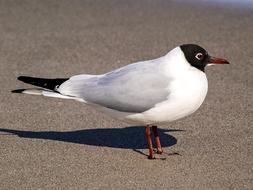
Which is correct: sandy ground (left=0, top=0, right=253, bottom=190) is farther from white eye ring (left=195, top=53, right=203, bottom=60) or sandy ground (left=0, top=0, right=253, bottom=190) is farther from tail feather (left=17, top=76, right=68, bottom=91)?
white eye ring (left=195, top=53, right=203, bottom=60)

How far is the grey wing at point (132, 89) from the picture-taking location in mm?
4750

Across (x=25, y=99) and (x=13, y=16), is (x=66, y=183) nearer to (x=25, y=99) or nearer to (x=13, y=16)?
(x=25, y=99)

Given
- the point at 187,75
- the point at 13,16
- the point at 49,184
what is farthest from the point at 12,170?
the point at 13,16

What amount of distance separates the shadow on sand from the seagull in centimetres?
33

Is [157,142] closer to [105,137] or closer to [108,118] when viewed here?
[105,137]

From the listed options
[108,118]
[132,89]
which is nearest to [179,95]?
[132,89]

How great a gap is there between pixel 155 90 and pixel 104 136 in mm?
771

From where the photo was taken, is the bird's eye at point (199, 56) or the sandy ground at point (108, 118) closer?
the sandy ground at point (108, 118)

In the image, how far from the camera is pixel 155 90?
15.6 feet

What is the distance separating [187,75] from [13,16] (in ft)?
14.6

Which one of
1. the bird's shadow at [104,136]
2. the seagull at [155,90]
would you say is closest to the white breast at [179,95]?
the seagull at [155,90]

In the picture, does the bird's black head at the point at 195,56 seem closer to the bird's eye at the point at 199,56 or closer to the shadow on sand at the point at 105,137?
the bird's eye at the point at 199,56

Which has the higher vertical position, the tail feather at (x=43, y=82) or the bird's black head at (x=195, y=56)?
the bird's black head at (x=195, y=56)

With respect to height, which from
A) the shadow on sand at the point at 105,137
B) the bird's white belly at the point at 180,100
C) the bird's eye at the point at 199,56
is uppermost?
the bird's eye at the point at 199,56
